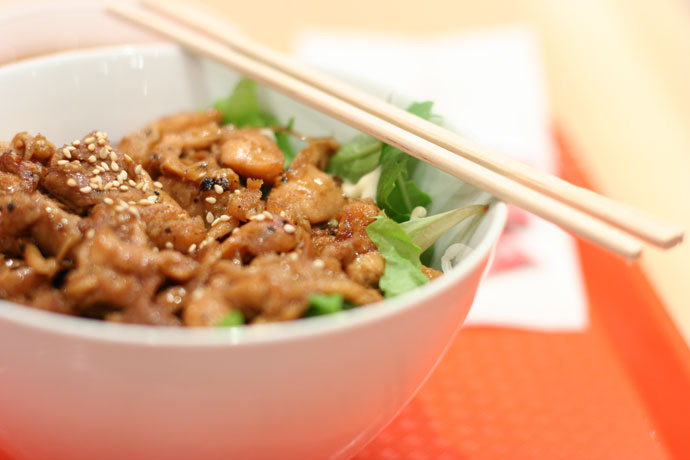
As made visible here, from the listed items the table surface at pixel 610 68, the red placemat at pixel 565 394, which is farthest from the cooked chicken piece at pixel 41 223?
the table surface at pixel 610 68

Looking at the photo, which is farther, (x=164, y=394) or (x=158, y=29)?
(x=158, y=29)

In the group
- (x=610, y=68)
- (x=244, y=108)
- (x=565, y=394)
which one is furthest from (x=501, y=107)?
(x=565, y=394)

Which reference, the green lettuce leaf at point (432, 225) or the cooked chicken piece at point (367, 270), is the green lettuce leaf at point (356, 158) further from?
the cooked chicken piece at point (367, 270)

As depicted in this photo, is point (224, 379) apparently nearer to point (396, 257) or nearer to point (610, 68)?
point (396, 257)

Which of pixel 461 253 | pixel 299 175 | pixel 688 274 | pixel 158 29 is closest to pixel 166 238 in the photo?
pixel 299 175

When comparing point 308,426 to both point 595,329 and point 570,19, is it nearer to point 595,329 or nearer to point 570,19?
point 595,329

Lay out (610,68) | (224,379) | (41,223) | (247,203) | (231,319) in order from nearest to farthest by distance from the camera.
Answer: (224,379) < (231,319) < (41,223) < (247,203) < (610,68)
